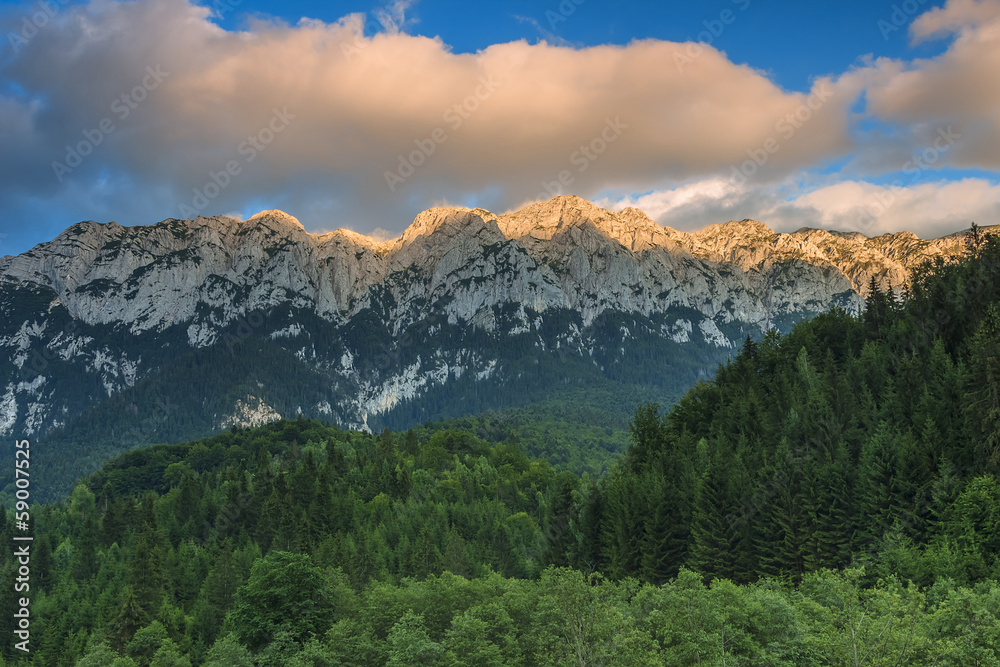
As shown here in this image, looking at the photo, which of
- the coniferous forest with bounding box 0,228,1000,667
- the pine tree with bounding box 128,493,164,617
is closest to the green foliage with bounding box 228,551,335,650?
the coniferous forest with bounding box 0,228,1000,667

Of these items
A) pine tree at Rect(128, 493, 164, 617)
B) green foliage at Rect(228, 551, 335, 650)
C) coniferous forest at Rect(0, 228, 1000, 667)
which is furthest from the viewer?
pine tree at Rect(128, 493, 164, 617)

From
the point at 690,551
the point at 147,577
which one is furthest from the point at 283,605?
the point at 147,577

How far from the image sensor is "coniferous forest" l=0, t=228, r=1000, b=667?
61125 mm

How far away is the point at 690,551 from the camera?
104688 mm

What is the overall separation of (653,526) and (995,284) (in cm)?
6531

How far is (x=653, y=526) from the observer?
4390 inches

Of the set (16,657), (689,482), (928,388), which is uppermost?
(928,388)

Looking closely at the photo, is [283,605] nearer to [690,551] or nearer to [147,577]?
[690,551]

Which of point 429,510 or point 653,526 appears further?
point 429,510

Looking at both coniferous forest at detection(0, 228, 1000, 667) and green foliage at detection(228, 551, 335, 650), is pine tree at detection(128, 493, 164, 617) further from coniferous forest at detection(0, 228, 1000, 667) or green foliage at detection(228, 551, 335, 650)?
green foliage at detection(228, 551, 335, 650)

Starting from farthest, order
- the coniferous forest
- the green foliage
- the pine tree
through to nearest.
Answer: the pine tree, the green foliage, the coniferous forest

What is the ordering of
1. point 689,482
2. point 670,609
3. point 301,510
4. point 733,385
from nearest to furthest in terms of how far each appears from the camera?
point 670,609, point 689,482, point 733,385, point 301,510

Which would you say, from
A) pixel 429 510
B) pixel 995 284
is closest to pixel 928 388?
pixel 995 284

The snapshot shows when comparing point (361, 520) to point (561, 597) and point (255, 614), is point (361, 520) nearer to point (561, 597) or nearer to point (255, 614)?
point (255, 614)
